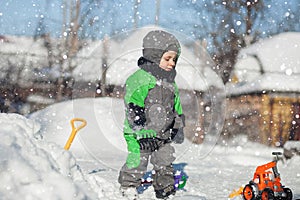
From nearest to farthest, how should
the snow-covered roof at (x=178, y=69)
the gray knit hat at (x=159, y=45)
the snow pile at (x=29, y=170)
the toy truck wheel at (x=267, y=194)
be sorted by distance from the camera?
the snow pile at (x=29, y=170)
the toy truck wheel at (x=267, y=194)
the gray knit hat at (x=159, y=45)
the snow-covered roof at (x=178, y=69)

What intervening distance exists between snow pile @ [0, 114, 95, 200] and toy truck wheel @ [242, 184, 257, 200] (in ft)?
4.65

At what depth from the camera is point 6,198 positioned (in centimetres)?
181

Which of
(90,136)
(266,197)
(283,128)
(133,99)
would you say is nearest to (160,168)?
(133,99)

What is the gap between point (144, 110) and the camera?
11.0ft

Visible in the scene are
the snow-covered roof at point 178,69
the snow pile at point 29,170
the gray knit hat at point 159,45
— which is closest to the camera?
the snow pile at point 29,170

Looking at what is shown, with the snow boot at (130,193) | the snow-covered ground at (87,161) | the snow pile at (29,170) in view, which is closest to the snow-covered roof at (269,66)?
the snow-covered ground at (87,161)

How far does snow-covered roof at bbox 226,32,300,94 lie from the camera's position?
358 inches

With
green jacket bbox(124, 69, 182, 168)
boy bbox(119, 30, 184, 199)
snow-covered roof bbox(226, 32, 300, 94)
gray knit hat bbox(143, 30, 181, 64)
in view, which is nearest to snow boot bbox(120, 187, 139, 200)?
boy bbox(119, 30, 184, 199)

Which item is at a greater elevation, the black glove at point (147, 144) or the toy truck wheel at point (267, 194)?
the black glove at point (147, 144)

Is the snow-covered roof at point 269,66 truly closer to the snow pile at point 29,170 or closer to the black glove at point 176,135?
the black glove at point 176,135

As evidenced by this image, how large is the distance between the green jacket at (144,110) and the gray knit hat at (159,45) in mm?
203

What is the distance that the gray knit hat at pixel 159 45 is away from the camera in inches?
139

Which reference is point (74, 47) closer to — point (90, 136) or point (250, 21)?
point (90, 136)

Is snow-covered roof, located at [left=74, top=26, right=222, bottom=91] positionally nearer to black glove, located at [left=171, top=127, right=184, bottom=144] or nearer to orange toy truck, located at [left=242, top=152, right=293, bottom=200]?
black glove, located at [left=171, top=127, right=184, bottom=144]
